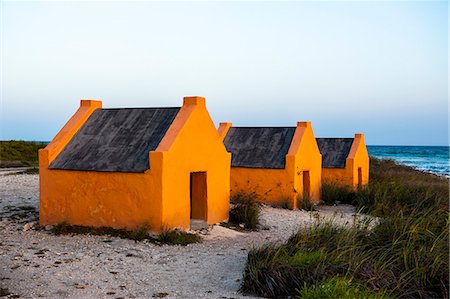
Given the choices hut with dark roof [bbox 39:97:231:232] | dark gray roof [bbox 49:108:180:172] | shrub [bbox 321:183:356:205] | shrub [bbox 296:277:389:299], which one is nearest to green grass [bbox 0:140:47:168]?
shrub [bbox 321:183:356:205]

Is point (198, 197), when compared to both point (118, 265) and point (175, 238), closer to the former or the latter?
point (175, 238)

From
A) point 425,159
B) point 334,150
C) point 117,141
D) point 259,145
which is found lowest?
point 425,159

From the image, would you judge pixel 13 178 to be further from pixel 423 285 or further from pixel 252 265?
pixel 423 285

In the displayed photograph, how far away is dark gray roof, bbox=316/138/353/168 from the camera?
23.8 metres

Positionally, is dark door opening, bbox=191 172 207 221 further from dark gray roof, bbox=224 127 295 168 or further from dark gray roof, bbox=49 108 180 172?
dark gray roof, bbox=224 127 295 168

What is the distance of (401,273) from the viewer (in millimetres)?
8031

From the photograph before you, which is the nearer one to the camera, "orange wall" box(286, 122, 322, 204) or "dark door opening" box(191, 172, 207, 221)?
"dark door opening" box(191, 172, 207, 221)

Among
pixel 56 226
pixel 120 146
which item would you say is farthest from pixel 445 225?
pixel 56 226

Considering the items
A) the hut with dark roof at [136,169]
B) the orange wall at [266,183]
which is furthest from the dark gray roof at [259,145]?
the hut with dark roof at [136,169]

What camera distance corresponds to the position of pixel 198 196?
14.0 m

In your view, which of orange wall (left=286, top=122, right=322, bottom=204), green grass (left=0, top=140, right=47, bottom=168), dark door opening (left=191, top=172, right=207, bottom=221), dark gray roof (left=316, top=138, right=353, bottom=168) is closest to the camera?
dark door opening (left=191, top=172, right=207, bottom=221)

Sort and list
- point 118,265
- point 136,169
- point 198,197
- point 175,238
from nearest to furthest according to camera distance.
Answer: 1. point 118,265
2. point 175,238
3. point 136,169
4. point 198,197

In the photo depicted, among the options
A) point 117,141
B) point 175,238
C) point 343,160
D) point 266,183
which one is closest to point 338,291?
point 175,238

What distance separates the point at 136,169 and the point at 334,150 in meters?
14.4
